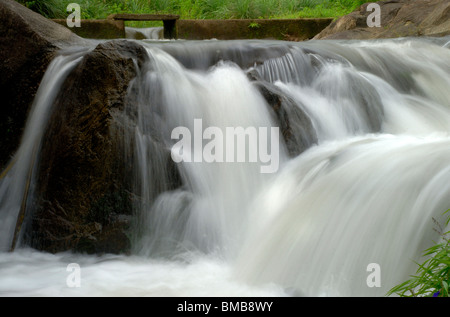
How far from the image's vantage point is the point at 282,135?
14.5 feet

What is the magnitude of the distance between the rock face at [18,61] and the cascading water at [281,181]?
0.53 meters

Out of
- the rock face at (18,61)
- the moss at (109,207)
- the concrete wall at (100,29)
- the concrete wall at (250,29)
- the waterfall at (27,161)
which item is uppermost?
the concrete wall at (250,29)

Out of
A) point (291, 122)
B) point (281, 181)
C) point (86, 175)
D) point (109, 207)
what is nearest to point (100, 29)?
point (291, 122)

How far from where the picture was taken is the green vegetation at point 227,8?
12.8 metres

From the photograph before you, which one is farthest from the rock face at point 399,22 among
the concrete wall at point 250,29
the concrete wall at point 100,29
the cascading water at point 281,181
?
the concrete wall at point 100,29

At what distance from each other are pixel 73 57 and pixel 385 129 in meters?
3.02

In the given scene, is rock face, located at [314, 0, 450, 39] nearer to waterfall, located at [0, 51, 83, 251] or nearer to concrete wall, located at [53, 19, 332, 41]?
concrete wall, located at [53, 19, 332, 41]

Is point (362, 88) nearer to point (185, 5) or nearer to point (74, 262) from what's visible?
point (74, 262)

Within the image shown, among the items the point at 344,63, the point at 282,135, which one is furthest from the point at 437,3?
the point at 282,135

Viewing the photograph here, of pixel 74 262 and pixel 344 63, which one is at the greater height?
pixel 344 63

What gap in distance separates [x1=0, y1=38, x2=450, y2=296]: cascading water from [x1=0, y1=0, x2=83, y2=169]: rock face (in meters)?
0.53

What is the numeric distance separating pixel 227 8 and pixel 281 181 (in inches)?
424

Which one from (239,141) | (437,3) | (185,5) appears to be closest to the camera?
(239,141)

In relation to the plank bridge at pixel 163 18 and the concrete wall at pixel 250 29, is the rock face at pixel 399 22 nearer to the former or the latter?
the concrete wall at pixel 250 29
